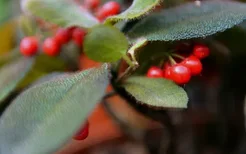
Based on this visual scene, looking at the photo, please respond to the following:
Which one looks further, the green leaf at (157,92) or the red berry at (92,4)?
the red berry at (92,4)

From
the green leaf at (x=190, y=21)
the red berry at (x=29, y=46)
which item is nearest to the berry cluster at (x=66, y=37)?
the red berry at (x=29, y=46)

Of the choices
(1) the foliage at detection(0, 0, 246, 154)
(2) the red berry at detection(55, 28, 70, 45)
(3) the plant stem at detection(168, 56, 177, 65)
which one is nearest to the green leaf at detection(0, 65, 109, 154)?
(1) the foliage at detection(0, 0, 246, 154)

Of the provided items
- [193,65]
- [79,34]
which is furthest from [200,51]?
[79,34]

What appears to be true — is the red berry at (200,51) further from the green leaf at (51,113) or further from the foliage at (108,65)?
the green leaf at (51,113)

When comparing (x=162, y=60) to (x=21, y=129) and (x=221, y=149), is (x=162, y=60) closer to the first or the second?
(x=21, y=129)

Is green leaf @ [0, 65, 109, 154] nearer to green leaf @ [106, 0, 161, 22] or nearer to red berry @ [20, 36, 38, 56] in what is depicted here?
green leaf @ [106, 0, 161, 22]

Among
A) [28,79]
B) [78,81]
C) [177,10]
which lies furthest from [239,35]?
[28,79]
